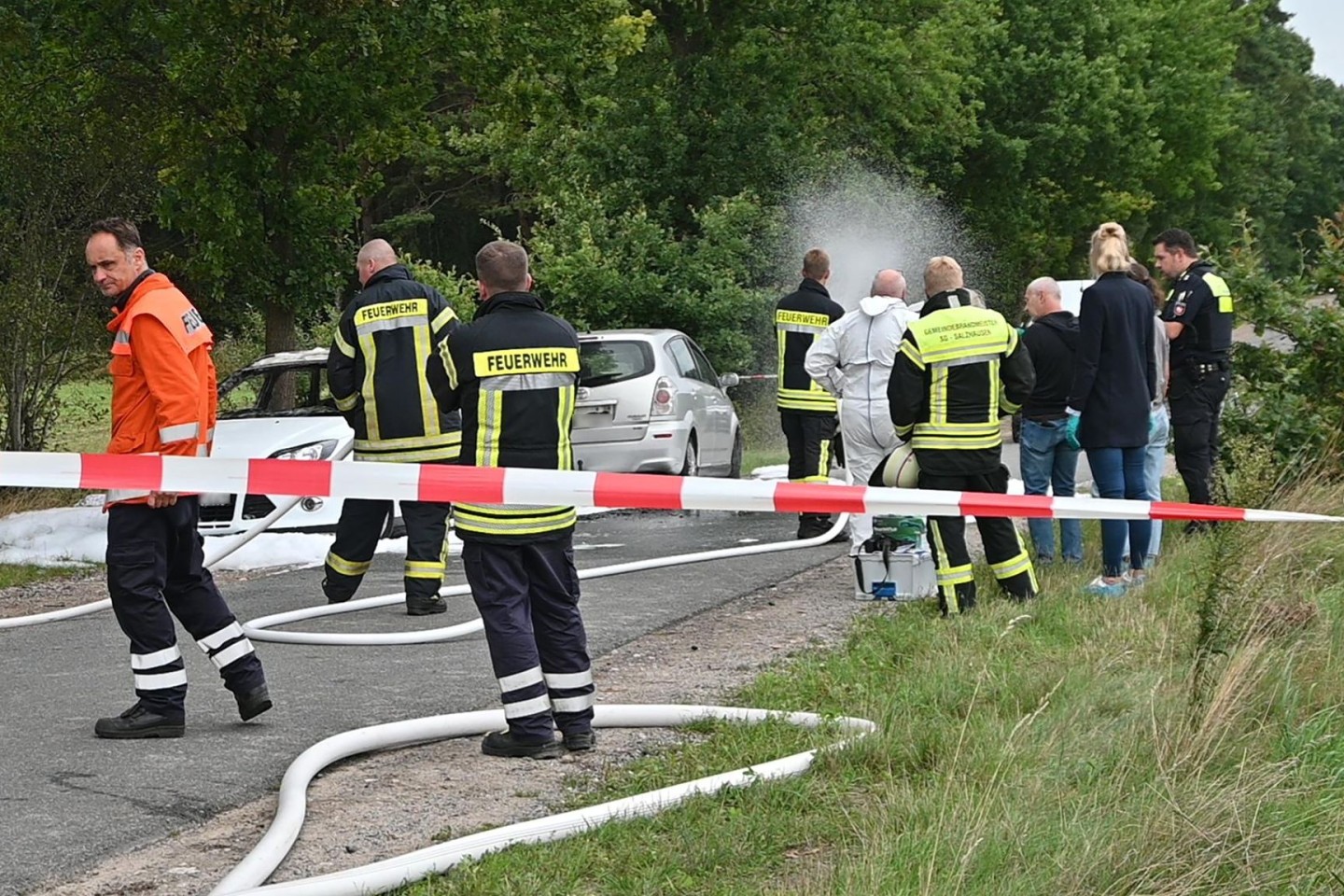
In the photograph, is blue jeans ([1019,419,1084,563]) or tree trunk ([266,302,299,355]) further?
tree trunk ([266,302,299,355])

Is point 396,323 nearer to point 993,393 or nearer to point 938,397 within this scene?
point 938,397

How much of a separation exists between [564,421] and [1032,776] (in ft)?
7.07

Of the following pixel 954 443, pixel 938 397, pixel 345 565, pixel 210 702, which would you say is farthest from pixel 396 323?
pixel 954 443

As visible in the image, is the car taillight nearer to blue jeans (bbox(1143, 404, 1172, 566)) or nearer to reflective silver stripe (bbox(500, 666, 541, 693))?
blue jeans (bbox(1143, 404, 1172, 566))

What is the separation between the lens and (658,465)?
15766 millimetres

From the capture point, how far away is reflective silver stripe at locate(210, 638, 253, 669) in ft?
22.6

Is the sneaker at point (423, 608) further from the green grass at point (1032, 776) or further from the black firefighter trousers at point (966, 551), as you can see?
the black firefighter trousers at point (966, 551)

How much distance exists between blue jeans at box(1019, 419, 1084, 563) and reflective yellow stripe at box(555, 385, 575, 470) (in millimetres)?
4671

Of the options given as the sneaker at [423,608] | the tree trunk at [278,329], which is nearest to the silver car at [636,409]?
the tree trunk at [278,329]

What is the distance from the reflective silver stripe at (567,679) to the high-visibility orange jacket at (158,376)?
157cm

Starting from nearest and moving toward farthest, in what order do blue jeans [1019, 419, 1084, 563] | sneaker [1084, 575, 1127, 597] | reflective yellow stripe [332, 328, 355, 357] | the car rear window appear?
sneaker [1084, 575, 1127, 597] → reflective yellow stripe [332, 328, 355, 357] → blue jeans [1019, 419, 1084, 563] → the car rear window

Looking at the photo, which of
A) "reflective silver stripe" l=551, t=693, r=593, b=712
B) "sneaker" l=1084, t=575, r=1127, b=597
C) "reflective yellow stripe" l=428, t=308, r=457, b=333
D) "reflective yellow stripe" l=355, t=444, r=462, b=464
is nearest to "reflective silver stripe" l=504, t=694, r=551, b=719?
"reflective silver stripe" l=551, t=693, r=593, b=712

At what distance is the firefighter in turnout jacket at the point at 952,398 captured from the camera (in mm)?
8891

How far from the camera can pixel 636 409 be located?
15734mm
